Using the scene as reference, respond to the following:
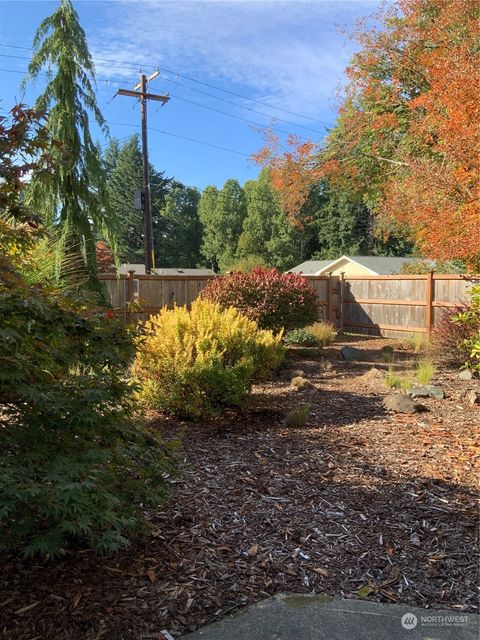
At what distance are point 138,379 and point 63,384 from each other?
281 centimetres

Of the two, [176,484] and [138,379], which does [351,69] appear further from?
[176,484]

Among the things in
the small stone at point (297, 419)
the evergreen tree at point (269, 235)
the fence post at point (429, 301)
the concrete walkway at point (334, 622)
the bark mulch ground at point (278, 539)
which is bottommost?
the concrete walkway at point (334, 622)

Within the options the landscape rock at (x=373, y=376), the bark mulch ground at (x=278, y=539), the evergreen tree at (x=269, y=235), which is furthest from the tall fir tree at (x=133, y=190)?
the bark mulch ground at (x=278, y=539)

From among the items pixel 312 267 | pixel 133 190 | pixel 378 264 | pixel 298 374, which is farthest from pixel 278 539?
pixel 133 190

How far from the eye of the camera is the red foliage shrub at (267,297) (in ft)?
34.2

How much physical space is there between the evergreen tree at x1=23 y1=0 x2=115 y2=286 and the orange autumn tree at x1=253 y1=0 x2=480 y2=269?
17.9ft

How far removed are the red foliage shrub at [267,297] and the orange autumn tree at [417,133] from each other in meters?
2.53

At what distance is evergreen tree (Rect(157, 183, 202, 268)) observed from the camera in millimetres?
Result: 52156

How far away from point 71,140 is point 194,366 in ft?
16.8

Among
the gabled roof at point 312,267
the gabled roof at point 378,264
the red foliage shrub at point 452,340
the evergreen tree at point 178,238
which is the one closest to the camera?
the red foliage shrub at point 452,340

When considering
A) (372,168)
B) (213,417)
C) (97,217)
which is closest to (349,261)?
(372,168)

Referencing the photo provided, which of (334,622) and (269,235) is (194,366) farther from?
(269,235)

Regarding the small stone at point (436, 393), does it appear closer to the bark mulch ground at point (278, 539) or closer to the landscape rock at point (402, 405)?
the landscape rock at point (402, 405)

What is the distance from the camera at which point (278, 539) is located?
10.1 feet
